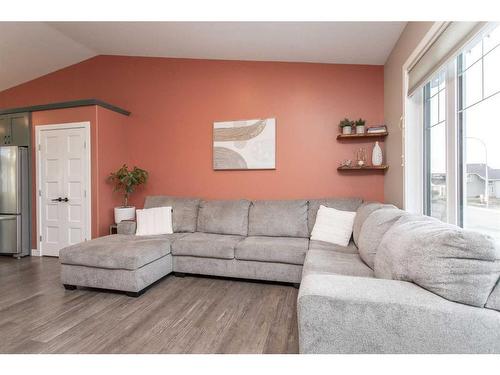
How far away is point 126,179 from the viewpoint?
366 cm

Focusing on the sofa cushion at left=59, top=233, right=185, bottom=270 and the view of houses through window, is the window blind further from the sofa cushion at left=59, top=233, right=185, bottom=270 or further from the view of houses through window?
the sofa cushion at left=59, top=233, right=185, bottom=270

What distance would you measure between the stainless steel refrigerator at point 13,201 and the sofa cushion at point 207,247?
2663 millimetres

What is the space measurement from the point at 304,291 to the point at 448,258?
0.63 m

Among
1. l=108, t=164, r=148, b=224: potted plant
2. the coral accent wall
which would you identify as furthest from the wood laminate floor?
the coral accent wall

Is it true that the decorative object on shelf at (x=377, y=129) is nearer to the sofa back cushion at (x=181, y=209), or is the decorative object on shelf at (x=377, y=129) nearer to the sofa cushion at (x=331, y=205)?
the sofa cushion at (x=331, y=205)

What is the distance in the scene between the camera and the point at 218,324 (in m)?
1.95

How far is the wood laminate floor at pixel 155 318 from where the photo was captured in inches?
66.7

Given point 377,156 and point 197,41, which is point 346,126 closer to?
point 377,156

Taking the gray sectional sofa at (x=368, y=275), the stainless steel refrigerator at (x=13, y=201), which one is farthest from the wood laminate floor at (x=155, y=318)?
the stainless steel refrigerator at (x=13, y=201)

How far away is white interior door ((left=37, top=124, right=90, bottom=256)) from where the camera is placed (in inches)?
143

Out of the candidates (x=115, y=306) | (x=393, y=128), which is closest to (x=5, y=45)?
(x=115, y=306)

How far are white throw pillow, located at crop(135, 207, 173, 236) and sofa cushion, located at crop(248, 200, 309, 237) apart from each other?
3.56 ft

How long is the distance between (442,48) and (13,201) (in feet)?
17.4

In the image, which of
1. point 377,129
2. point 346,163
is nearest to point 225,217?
point 346,163
